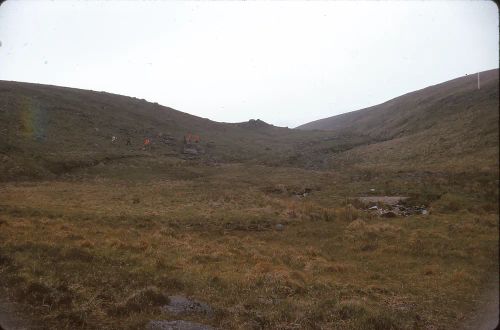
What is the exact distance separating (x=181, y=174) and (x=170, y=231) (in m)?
31.0

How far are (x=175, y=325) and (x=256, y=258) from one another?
7818mm

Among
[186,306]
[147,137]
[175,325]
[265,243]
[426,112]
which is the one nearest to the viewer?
[175,325]

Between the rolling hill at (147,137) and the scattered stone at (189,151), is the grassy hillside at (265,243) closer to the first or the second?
the rolling hill at (147,137)

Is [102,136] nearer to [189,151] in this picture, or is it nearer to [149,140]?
[149,140]

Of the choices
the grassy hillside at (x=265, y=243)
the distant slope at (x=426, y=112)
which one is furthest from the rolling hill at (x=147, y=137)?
the grassy hillside at (x=265, y=243)

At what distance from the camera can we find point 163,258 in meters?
14.9

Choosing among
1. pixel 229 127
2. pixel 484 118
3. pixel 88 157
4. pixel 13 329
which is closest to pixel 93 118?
pixel 88 157

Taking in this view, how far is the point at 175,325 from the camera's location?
8.85 metres

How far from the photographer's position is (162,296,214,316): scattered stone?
998 centimetres

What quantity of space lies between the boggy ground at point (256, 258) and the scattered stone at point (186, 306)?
285 millimetres

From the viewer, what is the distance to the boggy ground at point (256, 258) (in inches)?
368

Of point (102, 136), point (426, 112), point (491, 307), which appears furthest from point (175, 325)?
point (426, 112)

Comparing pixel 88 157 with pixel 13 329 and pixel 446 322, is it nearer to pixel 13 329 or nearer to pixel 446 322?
pixel 13 329

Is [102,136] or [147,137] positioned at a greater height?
[102,136]
